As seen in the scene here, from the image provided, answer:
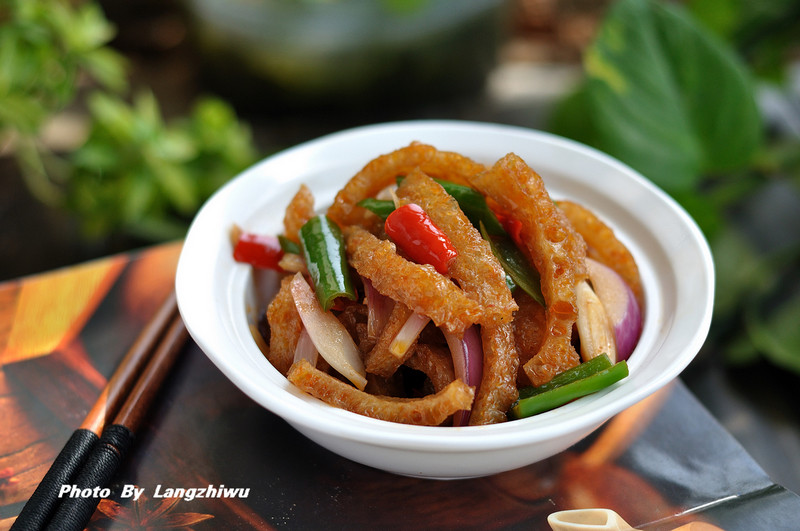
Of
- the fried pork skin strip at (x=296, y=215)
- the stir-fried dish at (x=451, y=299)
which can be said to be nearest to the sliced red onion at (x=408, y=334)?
the stir-fried dish at (x=451, y=299)

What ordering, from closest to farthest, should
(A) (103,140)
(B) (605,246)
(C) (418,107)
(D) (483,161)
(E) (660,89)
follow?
(B) (605,246)
(D) (483,161)
(E) (660,89)
(A) (103,140)
(C) (418,107)

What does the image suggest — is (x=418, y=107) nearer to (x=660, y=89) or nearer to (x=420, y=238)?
(x=660, y=89)

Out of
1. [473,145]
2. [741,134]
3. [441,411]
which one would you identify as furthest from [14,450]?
[741,134]

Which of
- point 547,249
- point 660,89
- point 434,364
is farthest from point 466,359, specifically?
point 660,89

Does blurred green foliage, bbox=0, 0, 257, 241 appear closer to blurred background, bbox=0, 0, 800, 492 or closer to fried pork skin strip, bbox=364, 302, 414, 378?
blurred background, bbox=0, 0, 800, 492

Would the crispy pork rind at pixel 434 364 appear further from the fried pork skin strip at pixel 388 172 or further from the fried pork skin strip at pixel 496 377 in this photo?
the fried pork skin strip at pixel 388 172

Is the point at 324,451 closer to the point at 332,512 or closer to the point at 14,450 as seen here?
the point at 332,512

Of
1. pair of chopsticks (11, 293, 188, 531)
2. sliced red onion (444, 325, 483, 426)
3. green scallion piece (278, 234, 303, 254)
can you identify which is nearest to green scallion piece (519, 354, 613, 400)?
sliced red onion (444, 325, 483, 426)
